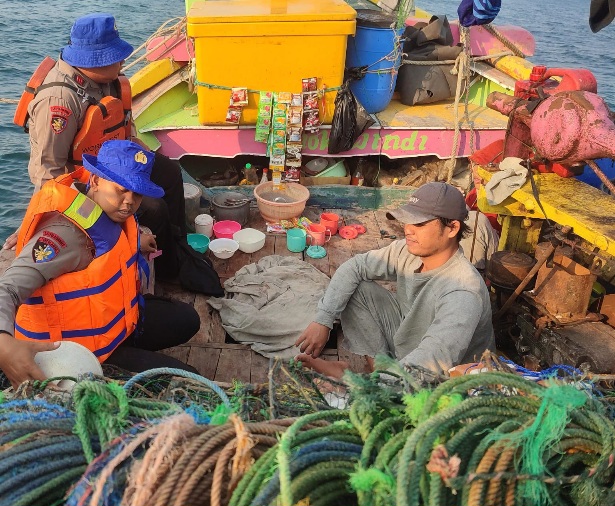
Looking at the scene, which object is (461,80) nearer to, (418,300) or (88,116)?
(418,300)

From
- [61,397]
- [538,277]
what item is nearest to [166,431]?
[61,397]

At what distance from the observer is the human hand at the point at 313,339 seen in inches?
141

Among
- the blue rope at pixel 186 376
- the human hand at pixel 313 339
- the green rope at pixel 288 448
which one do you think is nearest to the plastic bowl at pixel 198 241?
the human hand at pixel 313 339

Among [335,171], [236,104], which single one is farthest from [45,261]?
[335,171]

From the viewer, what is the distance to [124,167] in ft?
9.57

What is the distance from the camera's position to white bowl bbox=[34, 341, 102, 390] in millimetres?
2230

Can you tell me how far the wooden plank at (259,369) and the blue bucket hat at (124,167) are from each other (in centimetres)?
135

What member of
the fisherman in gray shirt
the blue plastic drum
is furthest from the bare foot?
the blue plastic drum

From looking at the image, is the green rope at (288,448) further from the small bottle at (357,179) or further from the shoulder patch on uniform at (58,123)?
the small bottle at (357,179)

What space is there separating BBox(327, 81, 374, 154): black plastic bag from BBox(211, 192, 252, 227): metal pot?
1.08 metres

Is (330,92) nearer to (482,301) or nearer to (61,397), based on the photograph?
(482,301)

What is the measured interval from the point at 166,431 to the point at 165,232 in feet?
10.3

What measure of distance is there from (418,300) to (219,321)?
1587 mm

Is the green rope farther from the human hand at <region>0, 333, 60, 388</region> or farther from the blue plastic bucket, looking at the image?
the blue plastic bucket
